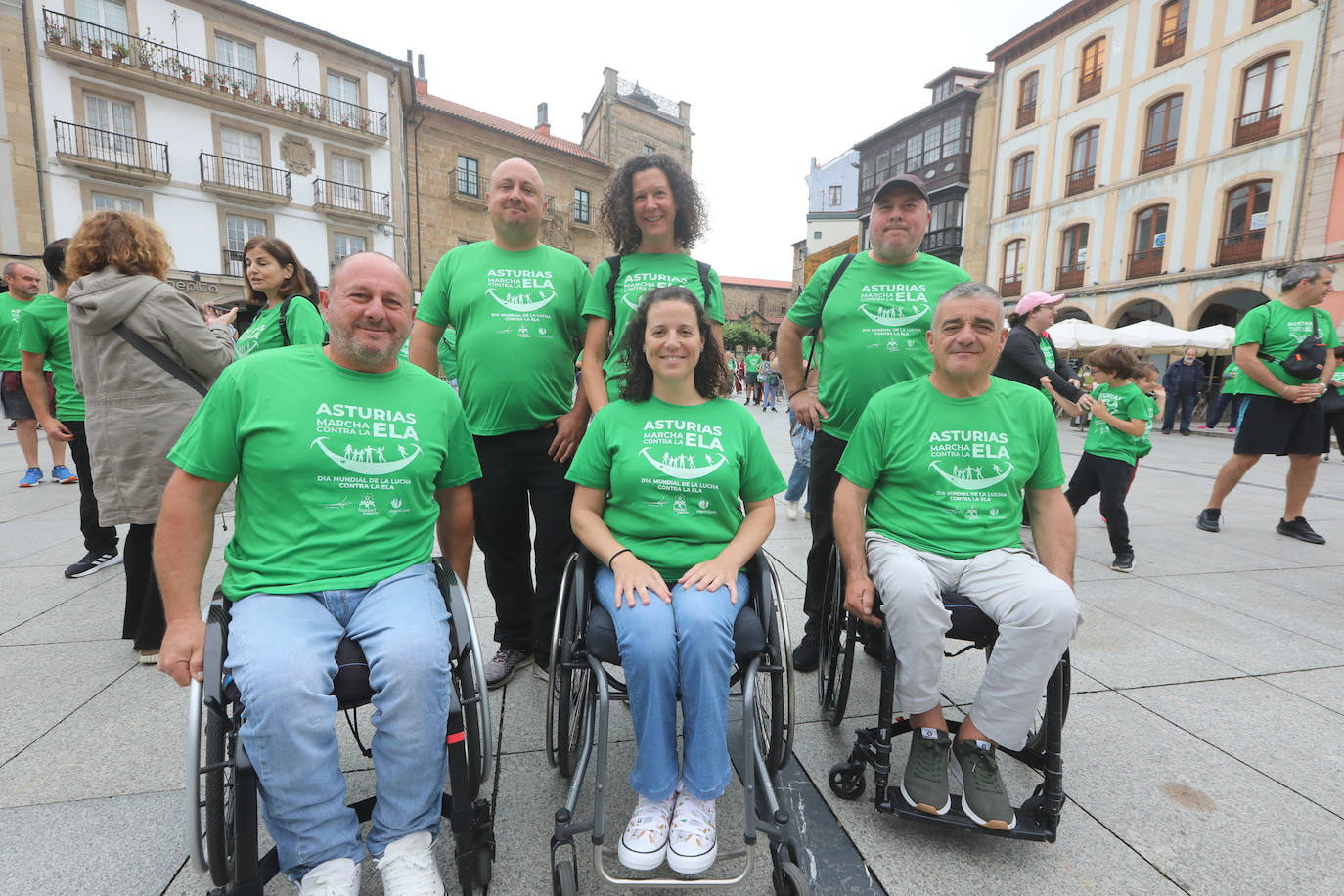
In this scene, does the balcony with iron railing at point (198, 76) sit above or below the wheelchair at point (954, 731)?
above

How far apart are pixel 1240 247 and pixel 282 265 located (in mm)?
21240

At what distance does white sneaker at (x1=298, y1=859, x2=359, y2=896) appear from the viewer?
1.34 meters

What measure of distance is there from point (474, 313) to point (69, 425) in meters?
3.16

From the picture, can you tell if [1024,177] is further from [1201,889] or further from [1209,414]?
[1201,889]

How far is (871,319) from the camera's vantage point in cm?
242

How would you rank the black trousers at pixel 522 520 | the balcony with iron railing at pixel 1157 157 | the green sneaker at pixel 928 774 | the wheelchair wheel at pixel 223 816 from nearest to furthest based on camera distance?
the wheelchair wheel at pixel 223 816 → the green sneaker at pixel 928 774 → the black trousers at pixel 522 520 → the balcony with iron railing at pixel 1157 157

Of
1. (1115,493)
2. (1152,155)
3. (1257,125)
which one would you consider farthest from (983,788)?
(1152,155)

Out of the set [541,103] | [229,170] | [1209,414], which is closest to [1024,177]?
[1209,414]

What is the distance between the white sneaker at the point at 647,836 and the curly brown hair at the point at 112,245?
2.75 meters

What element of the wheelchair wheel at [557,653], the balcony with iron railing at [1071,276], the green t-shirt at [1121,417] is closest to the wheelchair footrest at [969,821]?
the wheelchair wheel at [557,653]

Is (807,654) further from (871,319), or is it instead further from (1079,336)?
(1079,336)

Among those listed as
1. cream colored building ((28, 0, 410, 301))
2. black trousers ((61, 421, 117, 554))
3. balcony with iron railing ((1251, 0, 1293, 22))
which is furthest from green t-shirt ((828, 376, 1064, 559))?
balcony with iron railing ((1251, 0, 1293, 22))

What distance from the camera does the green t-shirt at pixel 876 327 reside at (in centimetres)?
239

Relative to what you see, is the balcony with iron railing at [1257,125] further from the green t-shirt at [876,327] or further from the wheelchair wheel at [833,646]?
the wheelchair wheel at [833,646]
